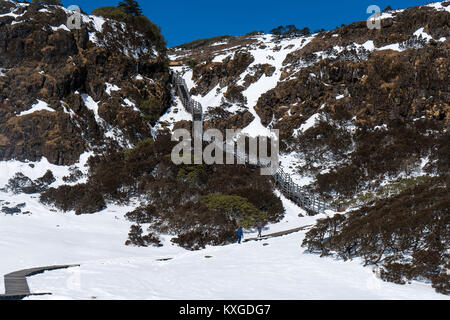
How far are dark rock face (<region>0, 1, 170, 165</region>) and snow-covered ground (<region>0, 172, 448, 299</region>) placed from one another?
9890mm

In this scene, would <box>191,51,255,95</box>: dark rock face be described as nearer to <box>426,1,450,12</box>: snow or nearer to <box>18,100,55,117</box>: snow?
<box>18,100,55,117</box>: snow

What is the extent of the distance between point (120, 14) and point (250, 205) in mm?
30562

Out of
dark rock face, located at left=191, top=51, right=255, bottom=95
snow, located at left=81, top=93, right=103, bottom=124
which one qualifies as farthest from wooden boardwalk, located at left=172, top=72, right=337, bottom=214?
dark rock face, located at left=191, top=51, right=255, bottom=95

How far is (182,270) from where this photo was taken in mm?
10945

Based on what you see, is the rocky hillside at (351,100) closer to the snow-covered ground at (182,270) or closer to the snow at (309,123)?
the snow at (309,123)

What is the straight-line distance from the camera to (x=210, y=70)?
4188 centimetres

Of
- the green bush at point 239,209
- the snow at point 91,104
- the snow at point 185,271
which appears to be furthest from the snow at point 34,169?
the green bush at point 239,209

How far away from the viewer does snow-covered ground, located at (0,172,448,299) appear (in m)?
7.98

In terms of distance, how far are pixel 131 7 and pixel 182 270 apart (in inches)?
1498

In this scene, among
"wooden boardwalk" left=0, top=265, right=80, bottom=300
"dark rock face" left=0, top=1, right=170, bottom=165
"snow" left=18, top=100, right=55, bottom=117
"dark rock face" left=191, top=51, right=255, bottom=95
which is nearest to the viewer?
"wooden boardwalk" left=0, top=265, right=80, bottom=300

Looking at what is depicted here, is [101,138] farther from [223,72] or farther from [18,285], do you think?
[18,285]

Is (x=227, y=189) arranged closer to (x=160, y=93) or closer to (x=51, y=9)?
(x=160, y=93)

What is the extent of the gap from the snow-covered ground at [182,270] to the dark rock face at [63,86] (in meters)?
9.89
